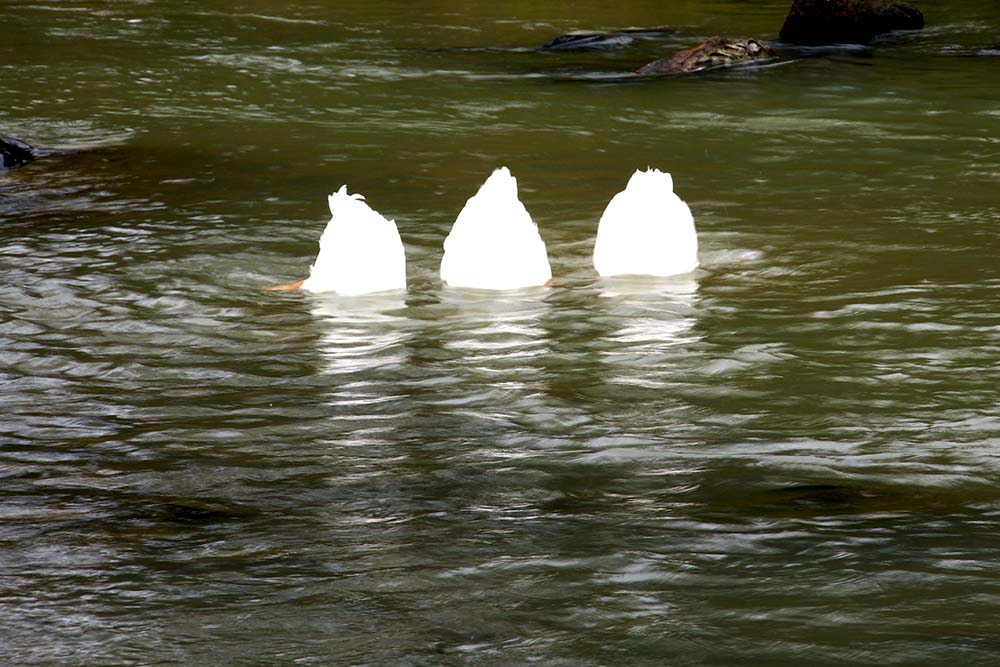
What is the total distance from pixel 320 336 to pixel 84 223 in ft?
14.7

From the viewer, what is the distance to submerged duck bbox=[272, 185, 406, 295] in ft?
33.4

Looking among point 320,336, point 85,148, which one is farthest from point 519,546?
point 85,148

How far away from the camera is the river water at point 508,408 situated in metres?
5.39

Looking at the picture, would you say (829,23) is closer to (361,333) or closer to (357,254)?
(357,254)

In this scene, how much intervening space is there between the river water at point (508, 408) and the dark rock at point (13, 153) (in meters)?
0.37

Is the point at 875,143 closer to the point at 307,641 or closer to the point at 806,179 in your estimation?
the point at 806,179

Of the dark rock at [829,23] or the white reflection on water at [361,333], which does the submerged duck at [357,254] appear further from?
the dark rock at [829,23]

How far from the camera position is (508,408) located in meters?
7.89

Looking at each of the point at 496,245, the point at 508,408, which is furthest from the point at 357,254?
the point at 508,408

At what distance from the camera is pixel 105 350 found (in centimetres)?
923

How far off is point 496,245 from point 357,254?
0.94 meters

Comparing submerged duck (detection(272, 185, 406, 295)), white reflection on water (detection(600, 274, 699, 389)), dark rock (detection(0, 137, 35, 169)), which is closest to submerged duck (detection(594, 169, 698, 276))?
white reflection on water (detection(600, 274, 699, 389))

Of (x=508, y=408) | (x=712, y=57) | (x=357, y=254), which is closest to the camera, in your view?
(x=508, y=408)

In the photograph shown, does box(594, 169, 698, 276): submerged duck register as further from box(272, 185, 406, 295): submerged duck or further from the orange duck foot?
the orange duck foot
